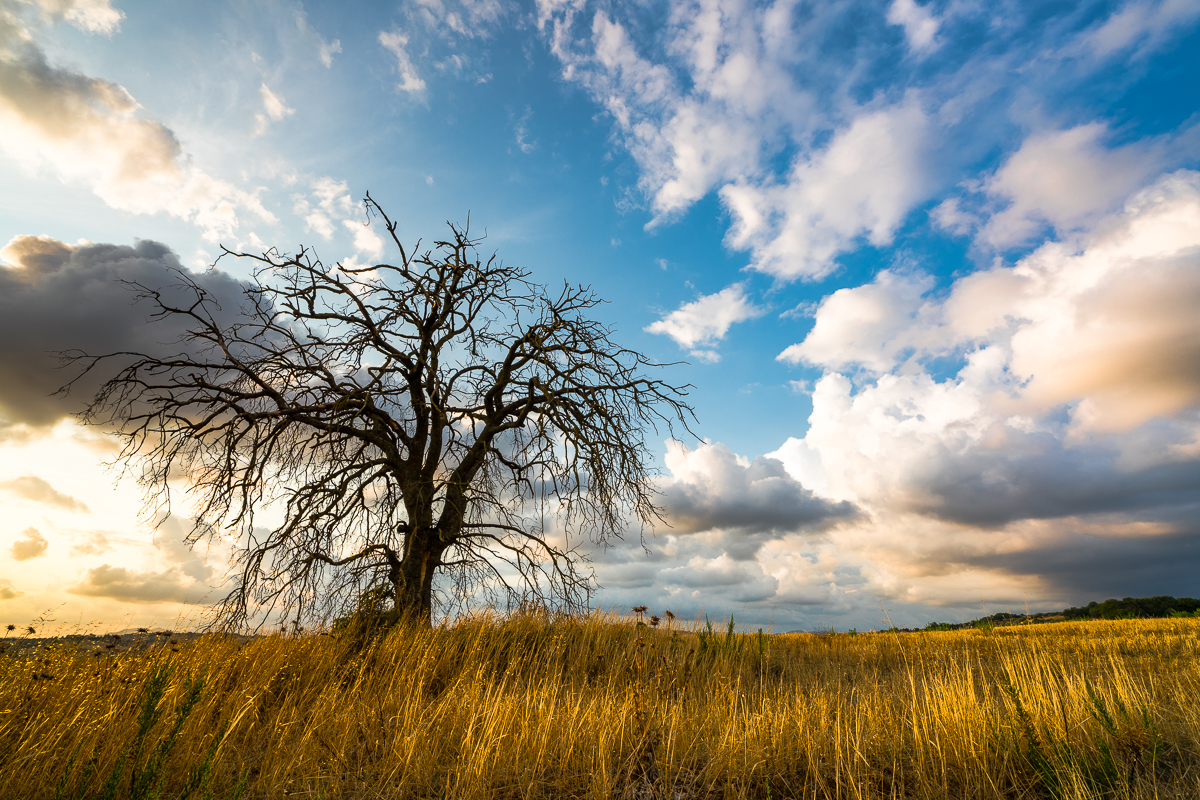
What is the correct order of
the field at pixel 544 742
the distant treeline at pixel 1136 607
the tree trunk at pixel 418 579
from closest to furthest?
the field at pixel 544 742, the tree trunk at pixel 418 579, the distant treeline at pixel 1136 607

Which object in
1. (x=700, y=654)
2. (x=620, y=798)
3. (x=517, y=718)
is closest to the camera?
(x=620, y=798)

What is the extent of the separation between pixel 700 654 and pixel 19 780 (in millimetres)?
8496

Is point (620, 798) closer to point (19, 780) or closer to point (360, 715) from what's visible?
point (360, 715)

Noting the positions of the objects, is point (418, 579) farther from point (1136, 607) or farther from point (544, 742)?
point (1136, 607)

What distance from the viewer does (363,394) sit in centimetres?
1038

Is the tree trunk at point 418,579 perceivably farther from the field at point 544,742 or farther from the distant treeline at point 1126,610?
the distant treeline at point 1126,610

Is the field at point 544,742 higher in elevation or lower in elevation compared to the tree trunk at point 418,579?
lower

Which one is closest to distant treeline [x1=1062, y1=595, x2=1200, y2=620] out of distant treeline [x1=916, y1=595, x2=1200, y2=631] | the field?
distant treeline [x1=916, y1=595, x2=1200, y2=631]

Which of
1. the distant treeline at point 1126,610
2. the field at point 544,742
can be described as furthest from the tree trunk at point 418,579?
the distant treeline at point 1126,610

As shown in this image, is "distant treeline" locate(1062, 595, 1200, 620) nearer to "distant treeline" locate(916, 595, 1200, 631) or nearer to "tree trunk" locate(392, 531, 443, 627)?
"distant treeline" locate(916, 595, 1200, 631)

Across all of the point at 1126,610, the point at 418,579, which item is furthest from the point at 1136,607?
the point at 418,579

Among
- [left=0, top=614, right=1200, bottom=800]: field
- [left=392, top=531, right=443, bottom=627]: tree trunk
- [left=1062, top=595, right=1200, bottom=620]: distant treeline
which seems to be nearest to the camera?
[left=0, top=614, right=1200, bottom=800]: field

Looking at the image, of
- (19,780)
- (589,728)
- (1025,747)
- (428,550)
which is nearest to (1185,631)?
(1025,747)

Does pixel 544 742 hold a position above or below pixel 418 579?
below
